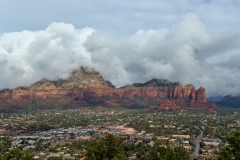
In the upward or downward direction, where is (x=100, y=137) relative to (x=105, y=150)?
downward

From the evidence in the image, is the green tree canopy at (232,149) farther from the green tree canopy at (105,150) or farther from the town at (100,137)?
the town at (100,137)

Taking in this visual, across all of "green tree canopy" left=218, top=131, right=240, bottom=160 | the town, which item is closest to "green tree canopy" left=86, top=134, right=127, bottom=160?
"green tree canopy" left=218, top=131, right=240, bottom=160

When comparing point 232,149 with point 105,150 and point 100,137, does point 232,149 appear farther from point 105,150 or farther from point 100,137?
point 100,137

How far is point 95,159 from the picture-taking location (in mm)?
39250

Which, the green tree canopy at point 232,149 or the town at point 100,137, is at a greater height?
the green tree canopy at point 232,149

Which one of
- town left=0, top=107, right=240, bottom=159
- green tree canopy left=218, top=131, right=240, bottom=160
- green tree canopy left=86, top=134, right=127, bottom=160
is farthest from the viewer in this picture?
town left=0, top=107, right=240, bottom=159

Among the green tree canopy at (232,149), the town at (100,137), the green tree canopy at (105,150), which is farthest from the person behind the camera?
the town at (100,137)

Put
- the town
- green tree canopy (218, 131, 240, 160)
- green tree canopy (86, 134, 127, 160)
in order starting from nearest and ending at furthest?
green tree canopy (218, 131, 240, 160) → green tree canopy (86, 134, 127, 160) → the town

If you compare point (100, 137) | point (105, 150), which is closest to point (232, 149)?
point (105, 150)

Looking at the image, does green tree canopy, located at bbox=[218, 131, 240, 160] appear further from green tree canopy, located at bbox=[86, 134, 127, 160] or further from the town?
the town

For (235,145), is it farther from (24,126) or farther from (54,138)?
(24,126)

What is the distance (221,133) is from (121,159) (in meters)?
107

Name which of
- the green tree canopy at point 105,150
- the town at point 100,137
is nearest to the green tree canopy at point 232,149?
the green tree canopy at point 105,150

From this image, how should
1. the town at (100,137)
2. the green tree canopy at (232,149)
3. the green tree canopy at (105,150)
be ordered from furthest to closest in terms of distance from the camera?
the town at (100,137) → the green tree canopy at (105,150) → the green tree canopy at (232,149)
